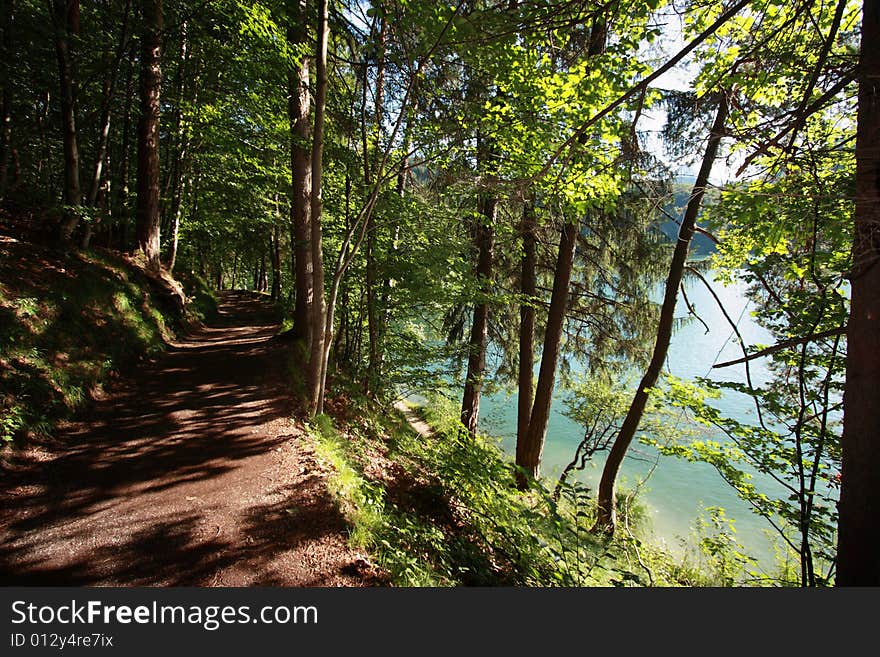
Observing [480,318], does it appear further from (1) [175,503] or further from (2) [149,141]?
(2) [149,141]

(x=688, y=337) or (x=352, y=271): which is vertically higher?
(x=352, y=271)

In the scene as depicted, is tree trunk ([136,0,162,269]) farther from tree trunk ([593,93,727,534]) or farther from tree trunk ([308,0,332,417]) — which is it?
tree trunk ([593,93,727,534])

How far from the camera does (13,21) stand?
5004mm

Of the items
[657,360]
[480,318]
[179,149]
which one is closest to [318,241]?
[480,318]

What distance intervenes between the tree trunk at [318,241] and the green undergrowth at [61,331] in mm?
2434

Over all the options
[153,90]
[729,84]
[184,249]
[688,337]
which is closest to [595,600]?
[729,84]

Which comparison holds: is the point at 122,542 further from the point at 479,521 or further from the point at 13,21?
the point at 13,21

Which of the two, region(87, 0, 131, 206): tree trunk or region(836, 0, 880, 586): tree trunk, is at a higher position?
region(87, 0, 131, 206): tree trunk

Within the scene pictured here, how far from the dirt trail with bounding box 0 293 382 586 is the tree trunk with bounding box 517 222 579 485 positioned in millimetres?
4801

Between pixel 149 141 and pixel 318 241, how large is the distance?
5.86 m

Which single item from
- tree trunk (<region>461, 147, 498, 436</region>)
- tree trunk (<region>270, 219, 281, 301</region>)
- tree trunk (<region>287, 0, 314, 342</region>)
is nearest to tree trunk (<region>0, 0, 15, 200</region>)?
tree trunk (<region>287, 0, 314, 342</region>)

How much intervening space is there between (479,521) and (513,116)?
514 cm

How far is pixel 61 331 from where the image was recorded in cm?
439

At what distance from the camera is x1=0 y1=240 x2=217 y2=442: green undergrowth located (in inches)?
140
